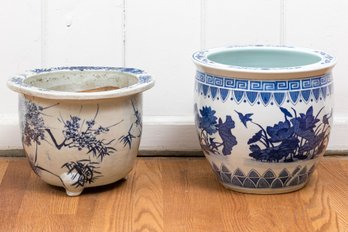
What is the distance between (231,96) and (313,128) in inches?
5.3

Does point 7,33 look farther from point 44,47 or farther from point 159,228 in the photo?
point 159,228

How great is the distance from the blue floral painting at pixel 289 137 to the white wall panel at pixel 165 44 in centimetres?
26

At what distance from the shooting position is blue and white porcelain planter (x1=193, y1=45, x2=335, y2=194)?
1.29 meters

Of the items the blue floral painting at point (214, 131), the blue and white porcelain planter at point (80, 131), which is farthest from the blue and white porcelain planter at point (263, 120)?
the blue and white porcelain planter at point (80, 131)

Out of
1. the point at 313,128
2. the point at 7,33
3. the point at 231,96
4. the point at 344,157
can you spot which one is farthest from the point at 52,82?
the point at 344,157

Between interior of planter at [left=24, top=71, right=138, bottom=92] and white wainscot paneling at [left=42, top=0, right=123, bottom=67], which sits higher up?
white wainscot paneling at [left=42, top=0, right=123, bottom=67]

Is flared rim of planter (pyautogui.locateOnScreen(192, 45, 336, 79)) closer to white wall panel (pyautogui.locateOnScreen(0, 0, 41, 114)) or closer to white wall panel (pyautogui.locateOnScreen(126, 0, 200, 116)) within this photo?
white wall panel (pyautogui.locateOnScreen(126, 0, 200, 116))

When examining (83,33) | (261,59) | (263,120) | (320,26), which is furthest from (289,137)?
(83,33)

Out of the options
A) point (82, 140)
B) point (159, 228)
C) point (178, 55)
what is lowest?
point (159, 228)

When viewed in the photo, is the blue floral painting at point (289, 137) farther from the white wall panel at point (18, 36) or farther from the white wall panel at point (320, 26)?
the white wall panel at point (18, 36)

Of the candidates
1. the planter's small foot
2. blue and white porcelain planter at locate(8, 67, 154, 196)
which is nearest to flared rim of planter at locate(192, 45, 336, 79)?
blue and white porcelain planter at locate(8, 67, 154, 196)

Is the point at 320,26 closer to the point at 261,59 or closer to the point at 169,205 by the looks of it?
the point at 261,59

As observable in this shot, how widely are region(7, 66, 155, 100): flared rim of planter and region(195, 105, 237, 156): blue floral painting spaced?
96 mm

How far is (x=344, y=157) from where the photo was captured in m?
1.57
